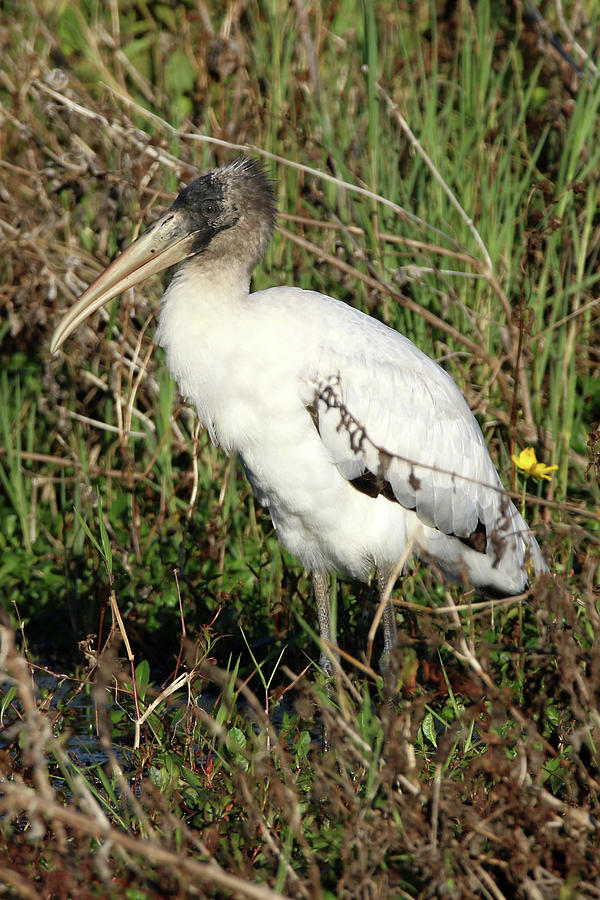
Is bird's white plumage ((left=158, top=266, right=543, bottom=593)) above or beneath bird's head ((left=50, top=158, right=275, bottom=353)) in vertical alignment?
beneath

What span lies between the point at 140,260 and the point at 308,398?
27.9 inches

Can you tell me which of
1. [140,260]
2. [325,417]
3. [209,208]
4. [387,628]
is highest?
[209,208]

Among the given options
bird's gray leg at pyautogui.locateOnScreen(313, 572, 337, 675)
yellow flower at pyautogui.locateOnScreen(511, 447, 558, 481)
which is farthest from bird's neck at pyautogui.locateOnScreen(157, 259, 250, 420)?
yellow flower at pyautogui.locateOnScreen(511, 447, 558, 481)

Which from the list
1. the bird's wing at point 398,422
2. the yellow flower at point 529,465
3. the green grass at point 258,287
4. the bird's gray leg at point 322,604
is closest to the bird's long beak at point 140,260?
the bird's wing at point 398,422

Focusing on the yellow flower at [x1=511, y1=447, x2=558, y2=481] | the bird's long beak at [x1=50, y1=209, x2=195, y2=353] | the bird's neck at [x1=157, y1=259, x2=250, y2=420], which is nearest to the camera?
the bird's neck at [x1=157, y1=259, x2=250, y2=420]

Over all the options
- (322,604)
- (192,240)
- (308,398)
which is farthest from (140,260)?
(322,604)

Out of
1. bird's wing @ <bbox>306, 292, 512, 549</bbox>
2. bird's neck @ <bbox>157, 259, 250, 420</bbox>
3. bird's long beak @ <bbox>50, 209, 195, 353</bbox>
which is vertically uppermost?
bird's long beak @ <bbox>50, 209, 195, 353</bbox>

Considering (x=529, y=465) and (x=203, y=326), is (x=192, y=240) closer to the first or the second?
(x=203, y=326)

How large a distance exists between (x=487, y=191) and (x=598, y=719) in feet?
10.2

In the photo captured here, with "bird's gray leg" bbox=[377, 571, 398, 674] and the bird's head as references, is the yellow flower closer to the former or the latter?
"bird's gray leg" bbox=[377, 571, 398, 674]

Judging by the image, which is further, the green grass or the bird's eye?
the green grass

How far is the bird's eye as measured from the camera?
3693 millimetres

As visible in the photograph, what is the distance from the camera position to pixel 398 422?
3.73m

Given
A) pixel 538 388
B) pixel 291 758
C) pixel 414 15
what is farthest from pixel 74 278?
pixel 414 15
